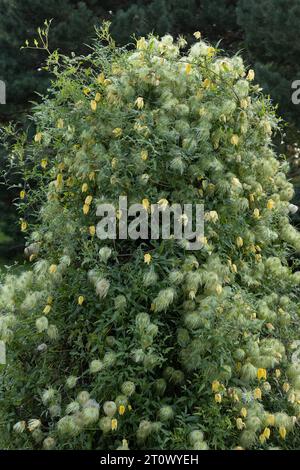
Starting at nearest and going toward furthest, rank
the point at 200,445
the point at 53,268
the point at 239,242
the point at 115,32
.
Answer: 1. the point at 200,445
2. the point at 53,268
3. the point at 239,242
4. the point at 115,32

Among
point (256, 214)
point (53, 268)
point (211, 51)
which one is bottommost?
point (53, 268)

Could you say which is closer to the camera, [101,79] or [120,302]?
[120,302]

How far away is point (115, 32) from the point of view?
904cm

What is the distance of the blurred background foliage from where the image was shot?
8.28m

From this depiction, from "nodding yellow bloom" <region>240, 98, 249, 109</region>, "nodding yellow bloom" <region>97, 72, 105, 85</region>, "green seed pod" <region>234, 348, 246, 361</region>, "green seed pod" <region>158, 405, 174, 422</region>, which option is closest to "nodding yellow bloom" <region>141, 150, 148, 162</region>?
"nodding yellow bloom" <region>97, 72, 105, 85</region>

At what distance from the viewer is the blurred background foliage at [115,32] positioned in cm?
828

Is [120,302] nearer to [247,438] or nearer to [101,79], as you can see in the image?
[247,438]

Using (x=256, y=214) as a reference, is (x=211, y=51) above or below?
above

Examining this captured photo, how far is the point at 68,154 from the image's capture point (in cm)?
288

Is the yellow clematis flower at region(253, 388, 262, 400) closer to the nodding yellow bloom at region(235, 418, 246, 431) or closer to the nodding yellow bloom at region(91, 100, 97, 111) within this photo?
the nodding yellow bloom at region(235, 418, 246, 431)

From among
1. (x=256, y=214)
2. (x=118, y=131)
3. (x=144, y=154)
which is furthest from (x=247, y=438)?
(x=118, y=131)

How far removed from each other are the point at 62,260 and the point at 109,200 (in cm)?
31

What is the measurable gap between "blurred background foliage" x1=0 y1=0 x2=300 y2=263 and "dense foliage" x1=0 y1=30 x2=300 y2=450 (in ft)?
17.8

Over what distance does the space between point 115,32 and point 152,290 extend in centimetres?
716
